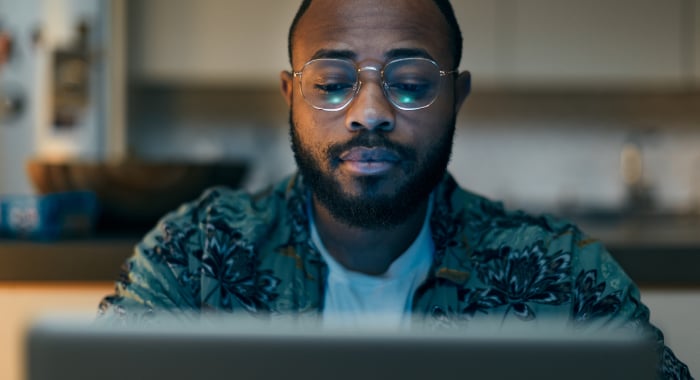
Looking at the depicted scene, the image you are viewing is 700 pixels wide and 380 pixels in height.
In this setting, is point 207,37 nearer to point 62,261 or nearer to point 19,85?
point 19,85

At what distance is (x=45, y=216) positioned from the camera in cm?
134

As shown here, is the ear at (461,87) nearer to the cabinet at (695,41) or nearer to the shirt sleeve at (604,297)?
the shirt sleeve at (604,297)

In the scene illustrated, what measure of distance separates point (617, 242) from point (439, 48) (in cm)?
51

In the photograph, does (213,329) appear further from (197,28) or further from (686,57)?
(686,57)

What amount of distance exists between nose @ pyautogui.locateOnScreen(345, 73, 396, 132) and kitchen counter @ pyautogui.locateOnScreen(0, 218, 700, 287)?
493mm

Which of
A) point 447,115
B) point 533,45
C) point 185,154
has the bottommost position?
point 185,154

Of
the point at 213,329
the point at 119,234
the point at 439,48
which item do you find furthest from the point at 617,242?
the point at 213,329

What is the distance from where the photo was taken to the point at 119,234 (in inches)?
56.5

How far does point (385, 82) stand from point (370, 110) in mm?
43

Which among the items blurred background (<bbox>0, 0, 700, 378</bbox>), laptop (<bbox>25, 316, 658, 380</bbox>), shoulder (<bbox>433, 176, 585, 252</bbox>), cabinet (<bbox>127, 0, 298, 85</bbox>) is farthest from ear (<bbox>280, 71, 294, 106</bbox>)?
cabinet (<bbox>127, 0, 298, 85</bbox>)

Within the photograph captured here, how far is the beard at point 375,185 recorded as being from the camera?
38.6 inches

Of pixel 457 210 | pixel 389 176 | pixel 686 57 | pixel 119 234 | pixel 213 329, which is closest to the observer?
pixel 213 329

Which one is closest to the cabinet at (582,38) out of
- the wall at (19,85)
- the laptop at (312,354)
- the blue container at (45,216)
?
the wall at (19,85)

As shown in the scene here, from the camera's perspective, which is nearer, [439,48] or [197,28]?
[439,48]
